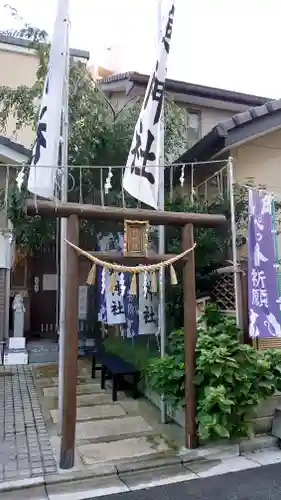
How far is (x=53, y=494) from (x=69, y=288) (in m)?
2.37

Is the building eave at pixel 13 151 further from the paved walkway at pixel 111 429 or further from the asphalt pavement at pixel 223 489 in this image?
the asphalt pavement at pixel 223 489

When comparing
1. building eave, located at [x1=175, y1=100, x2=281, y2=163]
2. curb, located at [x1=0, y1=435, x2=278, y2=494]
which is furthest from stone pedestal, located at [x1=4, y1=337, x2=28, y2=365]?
building eave, located at [x1=175, y1=100, x2=281, y2=163]

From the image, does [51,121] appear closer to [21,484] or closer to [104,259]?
[104,259]

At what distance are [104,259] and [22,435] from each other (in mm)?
3153

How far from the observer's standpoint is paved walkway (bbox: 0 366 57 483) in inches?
198

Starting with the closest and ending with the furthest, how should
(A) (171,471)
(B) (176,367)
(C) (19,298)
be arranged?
(A) (171,471) → (B) (176,367) → (C) (19,298)

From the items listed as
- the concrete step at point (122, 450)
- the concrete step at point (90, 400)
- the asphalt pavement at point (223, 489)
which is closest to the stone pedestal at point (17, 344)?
the concrete step at point (90, 400)

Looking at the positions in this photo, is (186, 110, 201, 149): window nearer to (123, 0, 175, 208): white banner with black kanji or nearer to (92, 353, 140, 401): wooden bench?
(123, 0, 175, 208): white banner with black kanji

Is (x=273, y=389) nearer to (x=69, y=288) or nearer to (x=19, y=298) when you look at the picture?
(x=69, y=288)

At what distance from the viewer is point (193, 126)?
42.1 ft

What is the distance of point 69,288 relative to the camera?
5.20 m

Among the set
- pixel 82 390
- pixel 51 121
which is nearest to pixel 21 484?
pixel 82 390

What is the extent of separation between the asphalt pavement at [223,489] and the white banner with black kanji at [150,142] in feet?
12.3

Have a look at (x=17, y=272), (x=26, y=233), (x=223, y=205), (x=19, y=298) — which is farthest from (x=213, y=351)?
(x=17, y=272)
